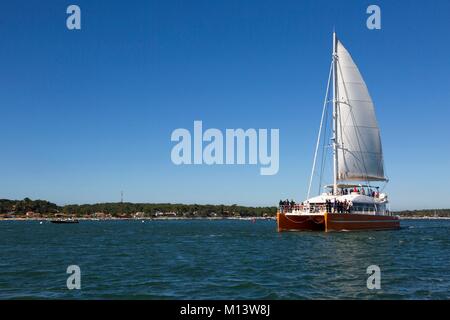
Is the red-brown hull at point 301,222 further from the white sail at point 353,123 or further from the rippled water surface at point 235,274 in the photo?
the rippled water surface at point 235,274

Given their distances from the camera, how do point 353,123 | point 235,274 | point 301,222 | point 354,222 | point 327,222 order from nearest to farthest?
point 235,274, point 327,222, point 301,222, point 354,222, point 353,123

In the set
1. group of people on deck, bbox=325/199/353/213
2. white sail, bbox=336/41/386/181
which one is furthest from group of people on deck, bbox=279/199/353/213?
white sail, bbox=336/41/386/181

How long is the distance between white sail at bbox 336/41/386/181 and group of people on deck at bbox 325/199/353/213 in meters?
7.11

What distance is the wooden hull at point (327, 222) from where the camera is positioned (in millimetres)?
57656

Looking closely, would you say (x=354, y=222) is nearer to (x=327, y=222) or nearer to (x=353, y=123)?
(x=327, y=222)

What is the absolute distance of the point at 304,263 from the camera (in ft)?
101

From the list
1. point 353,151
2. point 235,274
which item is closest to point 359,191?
point 353,151

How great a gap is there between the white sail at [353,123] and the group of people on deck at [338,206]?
7106 millimetres

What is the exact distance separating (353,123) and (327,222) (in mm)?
18593

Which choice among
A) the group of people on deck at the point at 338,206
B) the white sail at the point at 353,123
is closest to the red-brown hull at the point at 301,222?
the group of people on deck at the point at 338,206

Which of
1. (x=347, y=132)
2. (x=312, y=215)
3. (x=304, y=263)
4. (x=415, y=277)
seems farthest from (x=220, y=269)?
(x=347, y=132)

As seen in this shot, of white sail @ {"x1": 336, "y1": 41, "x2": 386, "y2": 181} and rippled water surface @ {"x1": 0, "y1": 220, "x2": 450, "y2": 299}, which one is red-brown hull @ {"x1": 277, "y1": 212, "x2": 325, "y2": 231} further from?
rippled water surface @ {"x1": 0, "y1": 220, "x2": 450, "y2": 299}

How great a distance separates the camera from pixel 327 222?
57.3m
